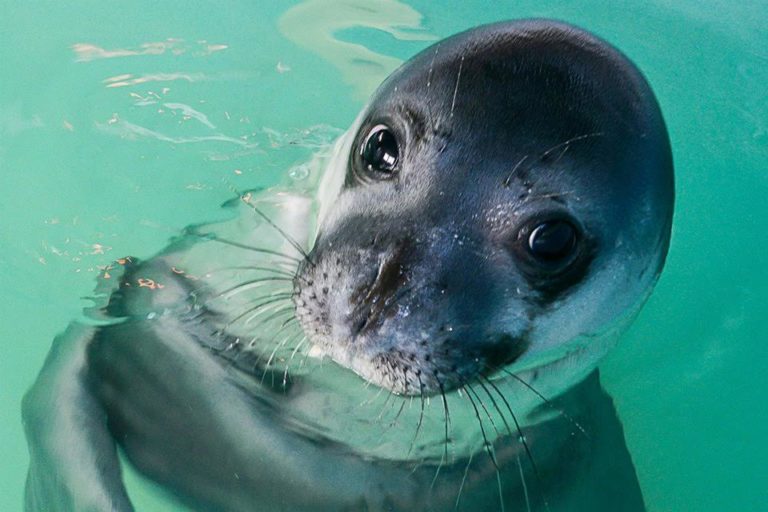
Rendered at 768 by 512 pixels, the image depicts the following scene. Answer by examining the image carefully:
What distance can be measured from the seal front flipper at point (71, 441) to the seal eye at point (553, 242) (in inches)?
46.9

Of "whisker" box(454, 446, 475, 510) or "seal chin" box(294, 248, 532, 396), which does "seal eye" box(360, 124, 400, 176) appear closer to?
"seal chin" box(294, 248, 532, 396)

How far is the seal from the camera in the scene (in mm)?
1677

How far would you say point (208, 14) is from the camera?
10.8 feet

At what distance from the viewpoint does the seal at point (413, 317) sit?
1677 mm

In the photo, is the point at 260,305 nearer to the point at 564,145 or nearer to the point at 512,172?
the point at 512,172

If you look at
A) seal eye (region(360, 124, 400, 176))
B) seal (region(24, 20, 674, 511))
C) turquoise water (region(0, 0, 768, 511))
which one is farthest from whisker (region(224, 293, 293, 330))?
turquoise water (region(0, 0, 768, 511))

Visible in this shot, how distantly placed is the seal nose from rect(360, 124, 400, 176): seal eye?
0.85 ft

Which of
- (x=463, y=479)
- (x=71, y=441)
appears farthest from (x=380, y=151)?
(x=71, y=441)

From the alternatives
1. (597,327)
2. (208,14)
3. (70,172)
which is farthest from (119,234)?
(597,327)

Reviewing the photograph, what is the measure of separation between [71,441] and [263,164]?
45.8 inches

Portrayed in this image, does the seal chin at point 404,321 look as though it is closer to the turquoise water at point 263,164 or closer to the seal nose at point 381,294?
the seal nose at point 381,294

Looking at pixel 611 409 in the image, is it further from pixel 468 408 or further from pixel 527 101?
pixel 527 101

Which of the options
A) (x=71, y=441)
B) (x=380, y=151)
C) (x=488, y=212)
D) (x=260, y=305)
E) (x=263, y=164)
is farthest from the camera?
(x=263, y=164)

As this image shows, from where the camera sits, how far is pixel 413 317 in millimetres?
1587
